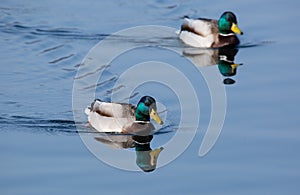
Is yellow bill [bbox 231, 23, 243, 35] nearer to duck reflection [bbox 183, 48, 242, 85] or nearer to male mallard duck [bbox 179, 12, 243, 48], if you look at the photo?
male mallard duck [bbox 179, 12, 243, 48]

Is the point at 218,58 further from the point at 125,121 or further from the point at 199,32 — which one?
the point at 125,121

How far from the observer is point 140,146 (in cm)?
1294

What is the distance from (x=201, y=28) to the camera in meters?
18.2

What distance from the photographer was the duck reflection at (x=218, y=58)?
52.9 feet

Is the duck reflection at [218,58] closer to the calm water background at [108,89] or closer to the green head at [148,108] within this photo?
the calm water background at [108,89]

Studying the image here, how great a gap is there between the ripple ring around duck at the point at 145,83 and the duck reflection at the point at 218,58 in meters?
0.19

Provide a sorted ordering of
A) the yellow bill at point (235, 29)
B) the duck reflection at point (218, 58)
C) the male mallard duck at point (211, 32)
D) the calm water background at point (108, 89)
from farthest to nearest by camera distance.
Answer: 1. the male mallard duck at point (211, 32)
2. the yellow bill at point (235, 29)
3. the duck reflection at point (218, 58)
4. the calm water background at point (108, 89)

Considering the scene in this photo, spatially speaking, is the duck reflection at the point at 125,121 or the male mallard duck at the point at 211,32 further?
the male mallard duck at the point at 211,32

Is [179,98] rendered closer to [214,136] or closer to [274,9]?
[214,136]

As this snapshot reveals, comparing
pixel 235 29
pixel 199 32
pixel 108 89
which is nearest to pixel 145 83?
pixel 108 89

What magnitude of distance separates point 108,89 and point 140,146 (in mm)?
2183

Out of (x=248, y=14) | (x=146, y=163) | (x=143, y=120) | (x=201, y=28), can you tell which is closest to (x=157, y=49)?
(x=201, y=28)

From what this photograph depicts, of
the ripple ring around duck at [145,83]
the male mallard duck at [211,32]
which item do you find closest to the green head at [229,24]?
the male mallard duck at [211,32]

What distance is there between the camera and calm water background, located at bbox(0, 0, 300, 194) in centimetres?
1128
